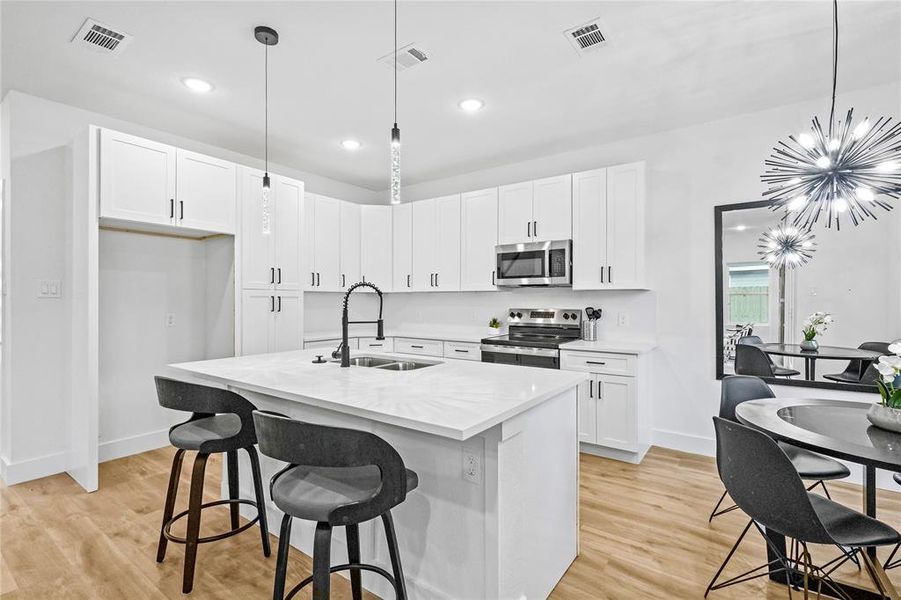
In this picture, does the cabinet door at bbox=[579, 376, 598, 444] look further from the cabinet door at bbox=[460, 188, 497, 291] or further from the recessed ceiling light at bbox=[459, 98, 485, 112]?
the recessed ceiling light at bbox=[459, 98, 485, 112]

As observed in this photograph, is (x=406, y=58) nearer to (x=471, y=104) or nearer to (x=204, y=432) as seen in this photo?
(x=471, y=104)

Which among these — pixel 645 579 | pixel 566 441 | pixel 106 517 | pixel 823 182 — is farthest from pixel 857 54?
pixel 106 517

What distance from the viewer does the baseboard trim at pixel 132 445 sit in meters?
3.57

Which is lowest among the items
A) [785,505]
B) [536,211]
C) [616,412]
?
[616,412]

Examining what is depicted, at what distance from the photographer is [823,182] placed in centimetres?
209

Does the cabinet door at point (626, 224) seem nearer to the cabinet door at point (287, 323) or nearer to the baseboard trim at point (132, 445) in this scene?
the cabinet door at point (287, 323)

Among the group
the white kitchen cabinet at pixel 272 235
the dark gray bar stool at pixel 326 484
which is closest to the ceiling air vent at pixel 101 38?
the white kitchen cabinet at pixel 272 235

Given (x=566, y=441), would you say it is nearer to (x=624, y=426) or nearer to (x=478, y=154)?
(x=624, y=426)

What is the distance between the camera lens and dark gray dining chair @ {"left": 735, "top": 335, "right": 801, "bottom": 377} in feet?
11.1

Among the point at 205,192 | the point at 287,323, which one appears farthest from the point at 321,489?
the point at 205,192

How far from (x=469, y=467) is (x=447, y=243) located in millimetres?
3416

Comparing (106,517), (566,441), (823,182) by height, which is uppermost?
(823,182)

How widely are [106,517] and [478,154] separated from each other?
4.05 meters

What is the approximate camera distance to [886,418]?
5.68ft
